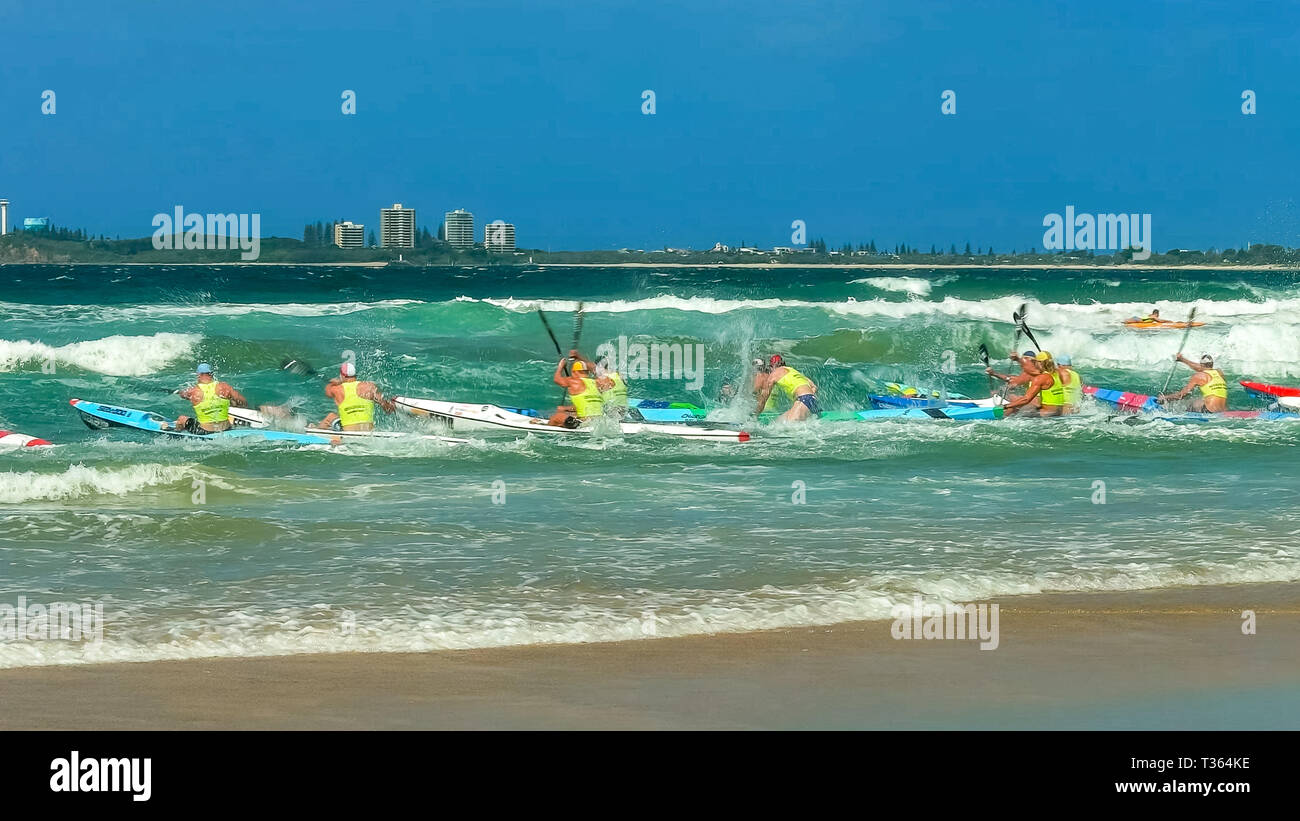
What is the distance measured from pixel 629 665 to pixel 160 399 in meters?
18.0

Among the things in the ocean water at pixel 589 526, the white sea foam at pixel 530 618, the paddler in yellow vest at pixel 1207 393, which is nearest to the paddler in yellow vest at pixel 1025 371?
the ocean water at pixel 589 526

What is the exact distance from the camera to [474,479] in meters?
12.8

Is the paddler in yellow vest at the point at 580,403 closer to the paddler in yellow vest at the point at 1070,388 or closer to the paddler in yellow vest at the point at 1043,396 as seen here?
the paddler in yellow vest at the point at 1043,396

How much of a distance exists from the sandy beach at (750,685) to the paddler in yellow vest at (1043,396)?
33.5 feet

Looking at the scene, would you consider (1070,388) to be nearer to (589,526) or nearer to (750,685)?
(589,526)

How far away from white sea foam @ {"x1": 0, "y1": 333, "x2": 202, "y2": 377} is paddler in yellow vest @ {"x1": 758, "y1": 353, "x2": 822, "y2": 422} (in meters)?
15.0

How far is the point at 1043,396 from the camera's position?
1750 centimetres

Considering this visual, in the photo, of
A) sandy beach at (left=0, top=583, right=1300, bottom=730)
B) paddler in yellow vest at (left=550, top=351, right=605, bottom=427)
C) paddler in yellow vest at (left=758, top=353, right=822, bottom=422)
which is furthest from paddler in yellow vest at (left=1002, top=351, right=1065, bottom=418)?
sandy beach at (left=0, top=583, right=1300, bottom=730)

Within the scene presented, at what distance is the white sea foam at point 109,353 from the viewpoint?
1066 inches

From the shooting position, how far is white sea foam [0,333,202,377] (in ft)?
88.8

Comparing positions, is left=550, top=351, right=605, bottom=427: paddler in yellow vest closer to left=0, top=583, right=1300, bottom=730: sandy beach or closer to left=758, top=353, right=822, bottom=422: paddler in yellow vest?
left=758, top=353, right=822, bottom=422: paddler in yellow vest

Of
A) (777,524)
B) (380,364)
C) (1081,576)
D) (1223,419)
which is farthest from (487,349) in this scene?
(1081,576)

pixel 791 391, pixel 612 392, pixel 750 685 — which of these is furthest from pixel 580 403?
pixel 750 685
